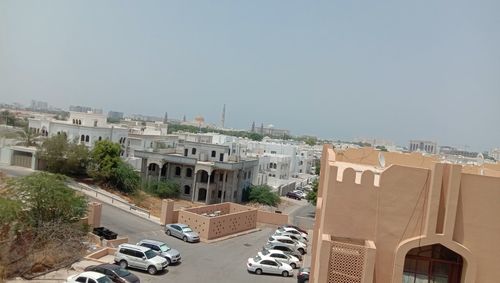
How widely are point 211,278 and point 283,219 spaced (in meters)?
19.5

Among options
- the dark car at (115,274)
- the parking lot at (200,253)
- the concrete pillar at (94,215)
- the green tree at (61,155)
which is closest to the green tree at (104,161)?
the green tree at (61,155)

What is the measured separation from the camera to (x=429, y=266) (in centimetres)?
827

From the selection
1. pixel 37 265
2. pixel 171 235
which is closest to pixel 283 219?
pixel 171 235

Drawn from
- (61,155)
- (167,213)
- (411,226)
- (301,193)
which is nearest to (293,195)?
(301,193)

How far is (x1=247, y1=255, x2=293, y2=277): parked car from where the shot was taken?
79.8 feet

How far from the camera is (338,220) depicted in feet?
27.5

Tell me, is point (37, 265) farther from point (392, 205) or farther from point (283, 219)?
point (283, 219)

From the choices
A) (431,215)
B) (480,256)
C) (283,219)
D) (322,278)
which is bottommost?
(283,219)

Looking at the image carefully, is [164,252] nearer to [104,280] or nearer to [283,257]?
[104,280]

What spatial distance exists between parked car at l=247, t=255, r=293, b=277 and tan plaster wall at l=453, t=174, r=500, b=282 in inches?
677

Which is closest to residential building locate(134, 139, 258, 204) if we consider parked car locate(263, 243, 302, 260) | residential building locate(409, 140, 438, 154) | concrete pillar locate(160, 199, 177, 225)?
concrete pillar locate(160, 199, 177, 225)

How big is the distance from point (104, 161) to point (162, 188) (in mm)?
7527

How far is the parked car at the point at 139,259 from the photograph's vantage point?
2203 cm

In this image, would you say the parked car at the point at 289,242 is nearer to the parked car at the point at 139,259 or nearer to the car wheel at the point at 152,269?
the parked car at the point at 139,259
